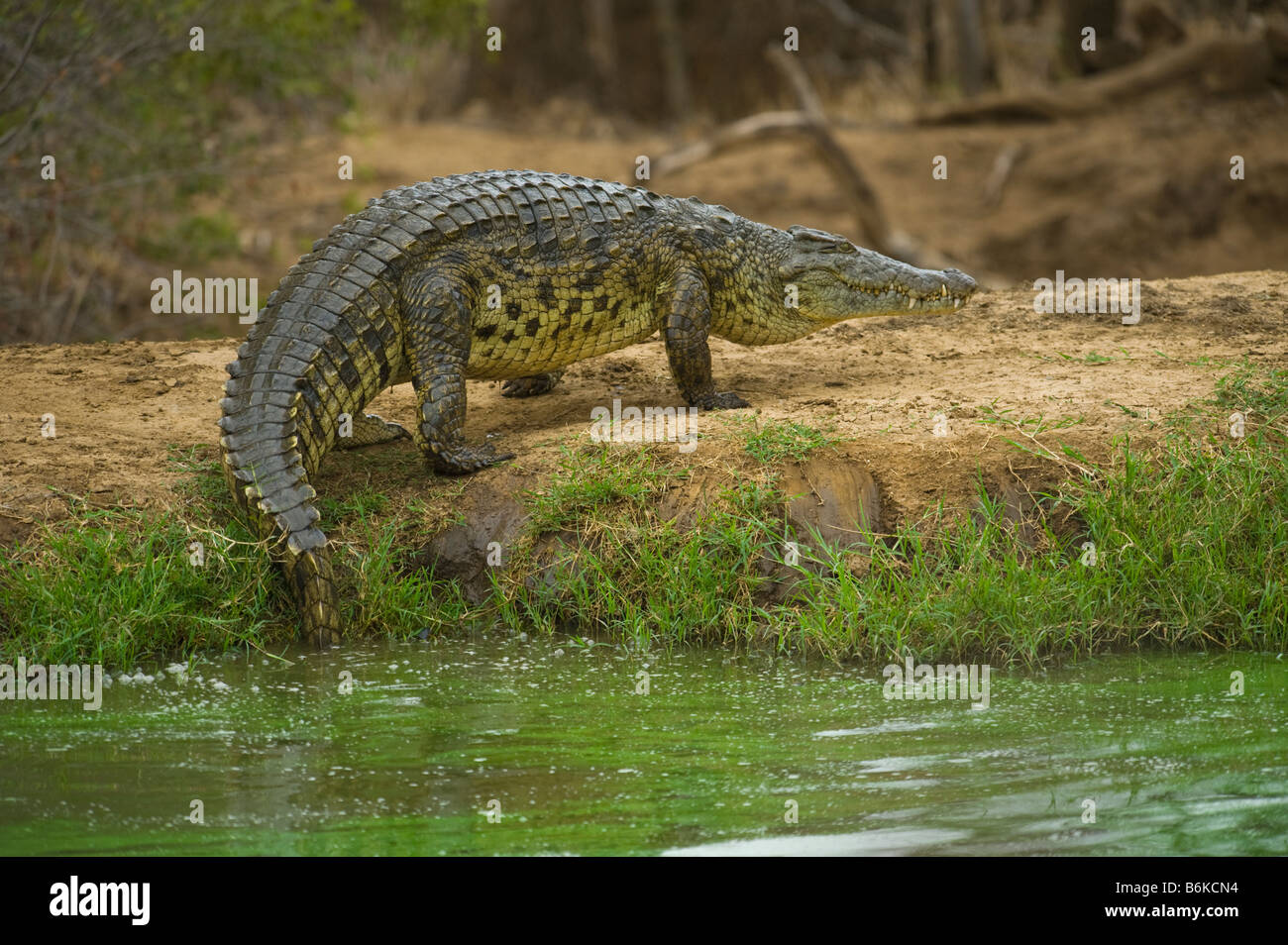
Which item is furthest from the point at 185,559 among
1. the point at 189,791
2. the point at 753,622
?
the point at 753,622

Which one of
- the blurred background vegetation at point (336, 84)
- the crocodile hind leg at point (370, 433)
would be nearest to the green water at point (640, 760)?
the crocodile hind leg at point (370, 433)

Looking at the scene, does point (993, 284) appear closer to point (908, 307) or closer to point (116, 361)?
point (908, 307)

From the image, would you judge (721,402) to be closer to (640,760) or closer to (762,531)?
(762,531)

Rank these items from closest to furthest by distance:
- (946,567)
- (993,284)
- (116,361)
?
(946,567) < (116,361) < (993,284)

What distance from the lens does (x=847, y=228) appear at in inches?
584

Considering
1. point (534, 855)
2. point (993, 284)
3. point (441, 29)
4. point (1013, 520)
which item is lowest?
point (534, 855)

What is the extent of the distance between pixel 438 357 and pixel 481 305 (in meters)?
0.35

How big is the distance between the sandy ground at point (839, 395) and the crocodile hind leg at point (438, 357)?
22 centimetres

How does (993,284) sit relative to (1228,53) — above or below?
below

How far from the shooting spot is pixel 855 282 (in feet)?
23.1

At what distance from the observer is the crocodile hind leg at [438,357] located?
6.11 metres

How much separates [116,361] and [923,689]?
4.92 meters

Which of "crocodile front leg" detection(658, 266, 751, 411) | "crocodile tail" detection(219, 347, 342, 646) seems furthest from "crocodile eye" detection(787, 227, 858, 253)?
"crocodile tail" detection(219, 347, 342, 646)

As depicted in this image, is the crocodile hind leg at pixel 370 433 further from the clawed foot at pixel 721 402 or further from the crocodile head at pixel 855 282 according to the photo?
the crocodile head at pixel 855 282
